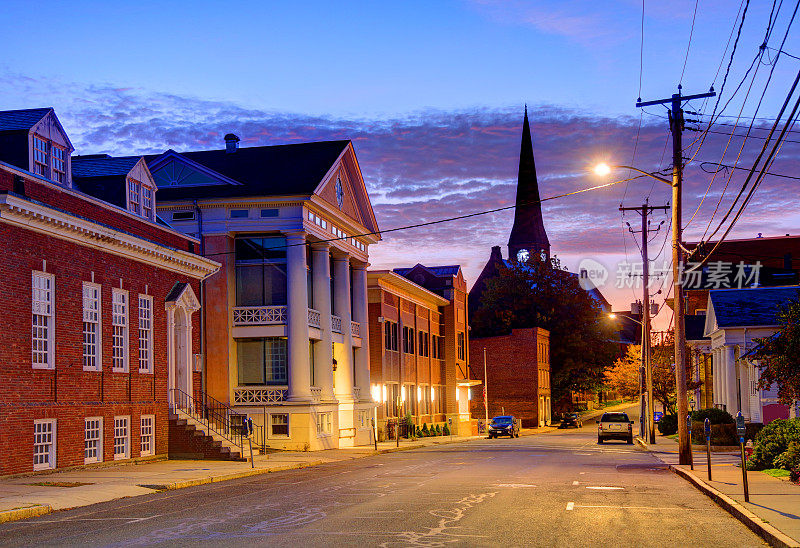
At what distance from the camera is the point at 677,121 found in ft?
105

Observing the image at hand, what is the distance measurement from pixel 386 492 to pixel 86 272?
1268 cm

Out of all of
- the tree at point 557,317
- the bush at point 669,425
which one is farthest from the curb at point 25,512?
the tree at point 557,317

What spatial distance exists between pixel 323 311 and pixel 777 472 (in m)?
24.4

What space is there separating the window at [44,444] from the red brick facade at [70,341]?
0.15 meters

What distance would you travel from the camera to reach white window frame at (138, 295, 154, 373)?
1251 inches

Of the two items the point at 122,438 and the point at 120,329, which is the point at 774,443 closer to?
the point at 122,438

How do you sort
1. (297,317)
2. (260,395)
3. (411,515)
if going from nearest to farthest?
(411,515), (297,317), (260,395)

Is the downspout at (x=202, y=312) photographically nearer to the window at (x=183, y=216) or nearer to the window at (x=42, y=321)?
the window at (x=183, y=216)

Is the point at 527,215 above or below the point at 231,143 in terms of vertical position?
above

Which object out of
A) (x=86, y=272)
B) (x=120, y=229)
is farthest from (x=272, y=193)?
(x=86, y=272)

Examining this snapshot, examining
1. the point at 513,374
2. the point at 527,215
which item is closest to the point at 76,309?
the point at 513,374

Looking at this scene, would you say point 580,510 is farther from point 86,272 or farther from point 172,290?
point 172,290

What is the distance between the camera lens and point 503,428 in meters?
63.8

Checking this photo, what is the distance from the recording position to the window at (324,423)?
4247 centimetres
